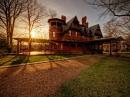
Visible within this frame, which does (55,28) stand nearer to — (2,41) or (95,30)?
(2,41)

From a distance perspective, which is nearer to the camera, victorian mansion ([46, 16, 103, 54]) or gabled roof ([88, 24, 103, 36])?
victorian mansion ([46, 16, 103, 54])

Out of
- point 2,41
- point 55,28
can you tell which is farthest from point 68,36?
point 2,41

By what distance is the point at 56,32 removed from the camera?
99.7 ft

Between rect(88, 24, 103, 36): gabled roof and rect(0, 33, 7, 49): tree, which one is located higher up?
rect(88, 24, 103, 36): gabled roof

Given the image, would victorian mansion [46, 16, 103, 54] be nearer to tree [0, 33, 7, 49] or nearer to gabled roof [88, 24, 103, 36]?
gabled roof [88, 24, 103, 36]

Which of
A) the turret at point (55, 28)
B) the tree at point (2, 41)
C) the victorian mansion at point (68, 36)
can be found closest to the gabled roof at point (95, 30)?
the victorian mansion at point (68, 36)

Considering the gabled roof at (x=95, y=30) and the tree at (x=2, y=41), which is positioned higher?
the gabled roof at (x=95, y=30)

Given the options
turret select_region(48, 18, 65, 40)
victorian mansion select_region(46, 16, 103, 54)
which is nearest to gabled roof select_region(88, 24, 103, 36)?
victorian mansion select_region(46, 16, 103, 54)

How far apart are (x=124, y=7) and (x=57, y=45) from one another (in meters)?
23.7

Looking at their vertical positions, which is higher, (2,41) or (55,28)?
(55,28)

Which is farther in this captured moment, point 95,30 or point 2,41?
point 95,30

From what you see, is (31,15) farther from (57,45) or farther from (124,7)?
(124,7)

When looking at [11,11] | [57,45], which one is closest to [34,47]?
[57,45]

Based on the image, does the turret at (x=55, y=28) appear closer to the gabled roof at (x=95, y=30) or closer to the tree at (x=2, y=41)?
the gabled roof at (x=95, y=30)
